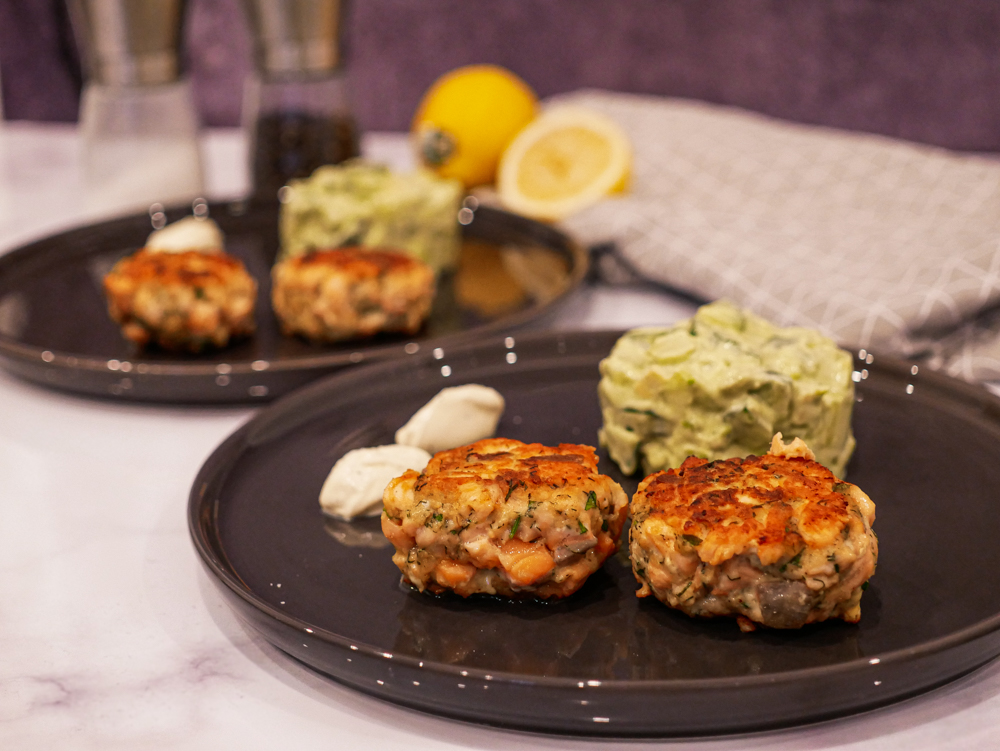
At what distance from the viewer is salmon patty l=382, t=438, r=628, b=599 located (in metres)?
1.12

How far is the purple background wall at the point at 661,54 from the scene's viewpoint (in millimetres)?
3105

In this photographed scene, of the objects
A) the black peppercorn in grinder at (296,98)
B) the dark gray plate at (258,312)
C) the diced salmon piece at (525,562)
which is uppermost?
the black peppercorn in grinder at (296,98)

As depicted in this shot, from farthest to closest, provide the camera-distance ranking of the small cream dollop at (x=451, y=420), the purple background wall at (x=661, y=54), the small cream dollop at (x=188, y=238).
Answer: the purple background wall at (x=661, y=54) < the small cream dollop at (x=188, y=238) < the small cream dollop at (x=451, y=420)

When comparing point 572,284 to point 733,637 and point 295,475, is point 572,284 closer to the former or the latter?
point 295,475

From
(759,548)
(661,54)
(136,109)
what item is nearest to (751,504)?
(759,548)

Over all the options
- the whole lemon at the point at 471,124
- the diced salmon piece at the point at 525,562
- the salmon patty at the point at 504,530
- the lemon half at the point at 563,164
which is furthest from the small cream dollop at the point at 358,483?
the whole lemon at the point at 471,124

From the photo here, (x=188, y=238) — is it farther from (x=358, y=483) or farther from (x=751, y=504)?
(x=751, y=504)

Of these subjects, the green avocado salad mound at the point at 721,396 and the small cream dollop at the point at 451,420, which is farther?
the small cream dollop at the point at 451,420

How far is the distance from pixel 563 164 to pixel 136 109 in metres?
0.93

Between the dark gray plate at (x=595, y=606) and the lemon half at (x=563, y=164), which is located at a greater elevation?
the lemon half at (x=563, y=164)

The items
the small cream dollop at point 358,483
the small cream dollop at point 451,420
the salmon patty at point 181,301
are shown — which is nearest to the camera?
the small cream dollop at point 358,483

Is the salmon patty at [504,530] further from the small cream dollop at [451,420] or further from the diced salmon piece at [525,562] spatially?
the small cream dollop at [451,420]

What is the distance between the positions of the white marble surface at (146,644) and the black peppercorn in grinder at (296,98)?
95cm

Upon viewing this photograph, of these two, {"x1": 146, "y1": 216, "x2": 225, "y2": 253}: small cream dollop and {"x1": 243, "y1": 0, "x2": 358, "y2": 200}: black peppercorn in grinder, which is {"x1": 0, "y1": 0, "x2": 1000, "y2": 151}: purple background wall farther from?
{"x1": 146, "y1": 216, "x2": 225, "y2": 253}: small cream dollop
